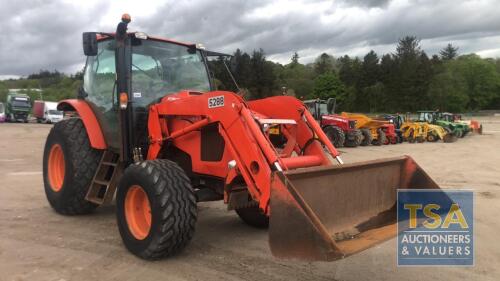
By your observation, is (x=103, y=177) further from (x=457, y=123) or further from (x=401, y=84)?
(x=401, y=84)

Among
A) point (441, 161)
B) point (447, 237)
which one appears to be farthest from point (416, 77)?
point (447, 237)

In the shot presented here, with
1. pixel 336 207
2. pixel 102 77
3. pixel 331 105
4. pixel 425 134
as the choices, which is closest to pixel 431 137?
pixel 425 134

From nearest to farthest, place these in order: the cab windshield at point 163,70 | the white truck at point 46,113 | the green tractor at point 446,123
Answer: the cab windshield at point 163,70 < the green tractor at point 446,123 < the white truck at point 46,113

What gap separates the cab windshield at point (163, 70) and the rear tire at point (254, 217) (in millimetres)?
1754

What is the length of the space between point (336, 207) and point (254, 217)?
1959 millimetres

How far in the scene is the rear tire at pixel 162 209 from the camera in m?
4.53

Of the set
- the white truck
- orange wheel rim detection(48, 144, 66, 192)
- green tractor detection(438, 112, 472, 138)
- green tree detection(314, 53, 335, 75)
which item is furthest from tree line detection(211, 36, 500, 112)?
orange wheel rim detection(48, 144, 66, 192)

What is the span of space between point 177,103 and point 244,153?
1308mm

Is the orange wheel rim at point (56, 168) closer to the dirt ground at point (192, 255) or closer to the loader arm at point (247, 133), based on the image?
the dirt ground at point (192, 255)

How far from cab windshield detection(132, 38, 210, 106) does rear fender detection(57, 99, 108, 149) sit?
88cm

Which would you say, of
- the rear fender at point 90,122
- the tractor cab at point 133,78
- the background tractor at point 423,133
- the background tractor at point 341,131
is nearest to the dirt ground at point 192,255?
the rear fender at point 90,122

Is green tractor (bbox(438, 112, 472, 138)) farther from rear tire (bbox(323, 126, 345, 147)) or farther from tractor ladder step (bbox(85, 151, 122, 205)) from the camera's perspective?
tractor ladder step (bbox(85, 151, 122, 205))

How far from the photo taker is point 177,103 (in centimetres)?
532

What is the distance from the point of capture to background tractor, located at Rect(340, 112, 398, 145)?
71.4ft
